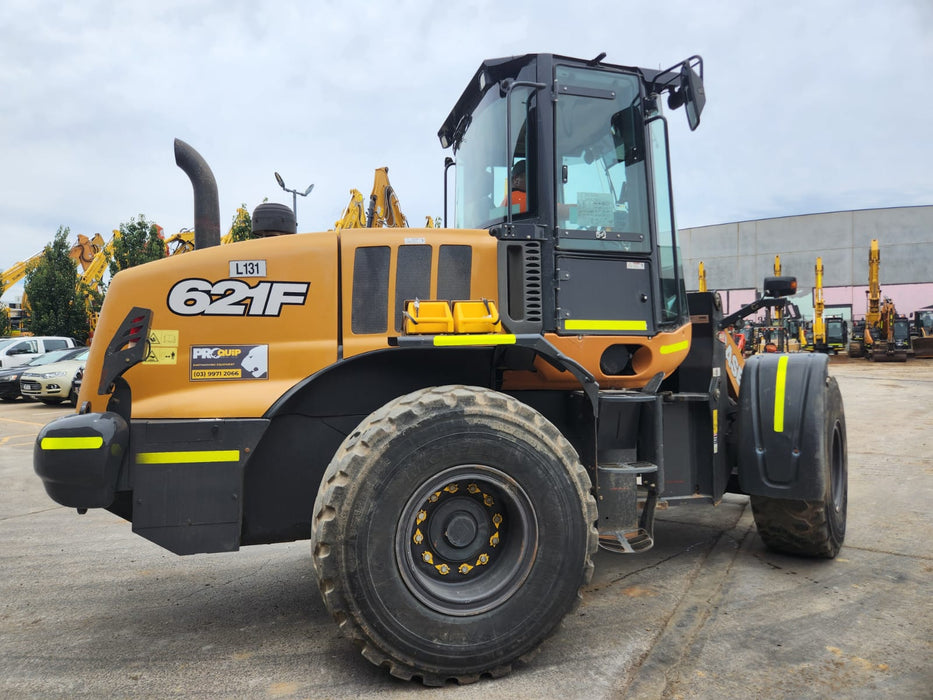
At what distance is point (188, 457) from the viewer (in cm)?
302

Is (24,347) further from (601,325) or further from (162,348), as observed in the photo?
(601,325)

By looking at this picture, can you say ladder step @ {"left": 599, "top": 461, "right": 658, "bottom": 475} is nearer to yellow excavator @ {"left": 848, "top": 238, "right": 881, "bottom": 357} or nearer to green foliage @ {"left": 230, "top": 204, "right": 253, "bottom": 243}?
green foliage @ {"left": 230, "top": 204, "right": 253, "bottom": 243}

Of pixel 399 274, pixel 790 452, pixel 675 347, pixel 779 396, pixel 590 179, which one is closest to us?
pixel 399 274

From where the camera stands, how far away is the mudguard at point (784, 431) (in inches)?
160

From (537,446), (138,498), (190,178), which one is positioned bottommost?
(138,498)

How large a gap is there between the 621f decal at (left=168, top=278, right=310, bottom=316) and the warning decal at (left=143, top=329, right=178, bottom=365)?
0.40ft

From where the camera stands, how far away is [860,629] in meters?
3.37

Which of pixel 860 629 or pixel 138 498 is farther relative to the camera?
pixel 860 629

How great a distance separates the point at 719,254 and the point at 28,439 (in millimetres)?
44013

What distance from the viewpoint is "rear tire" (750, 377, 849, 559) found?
421cm

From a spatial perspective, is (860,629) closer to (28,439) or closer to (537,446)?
(537,446)

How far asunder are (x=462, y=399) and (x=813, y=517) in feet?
8.86

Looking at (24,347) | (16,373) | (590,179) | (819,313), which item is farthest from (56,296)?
(819,313)

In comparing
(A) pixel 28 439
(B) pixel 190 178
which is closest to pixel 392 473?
(B) pixel 190 178
